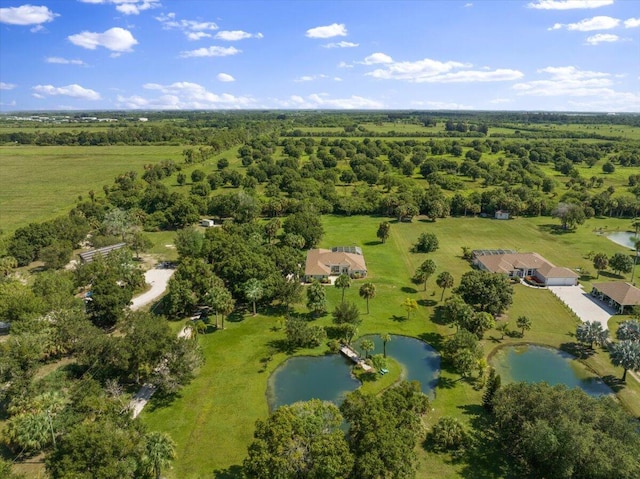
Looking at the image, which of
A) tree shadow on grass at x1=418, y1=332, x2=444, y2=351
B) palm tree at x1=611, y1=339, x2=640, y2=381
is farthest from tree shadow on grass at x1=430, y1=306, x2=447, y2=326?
palm tree at x1=611, y1=339, x2=640, y2=381

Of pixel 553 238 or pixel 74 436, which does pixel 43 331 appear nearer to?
pixel 74 436

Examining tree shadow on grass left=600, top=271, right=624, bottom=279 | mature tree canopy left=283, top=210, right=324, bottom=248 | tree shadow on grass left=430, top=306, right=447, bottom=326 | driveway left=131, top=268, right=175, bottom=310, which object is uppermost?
mature tree canopy left=283, top=210, right=324, bottom=248

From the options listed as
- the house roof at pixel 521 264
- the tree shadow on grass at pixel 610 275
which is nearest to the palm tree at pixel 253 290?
the house roof at pixel 521 264

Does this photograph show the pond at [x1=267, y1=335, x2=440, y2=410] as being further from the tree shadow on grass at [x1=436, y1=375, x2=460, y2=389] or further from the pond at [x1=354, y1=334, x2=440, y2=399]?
the tree shadow on grass at [x1=436, y1=375, x2=460, y2=389]

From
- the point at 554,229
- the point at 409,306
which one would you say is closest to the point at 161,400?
the point at 409,306

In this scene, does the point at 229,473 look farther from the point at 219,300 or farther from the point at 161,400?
the point at 219,300

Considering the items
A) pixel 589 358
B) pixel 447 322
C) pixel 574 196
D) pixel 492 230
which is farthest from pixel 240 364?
pixel 574 196

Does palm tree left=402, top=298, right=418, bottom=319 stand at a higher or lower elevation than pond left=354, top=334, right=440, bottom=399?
higher

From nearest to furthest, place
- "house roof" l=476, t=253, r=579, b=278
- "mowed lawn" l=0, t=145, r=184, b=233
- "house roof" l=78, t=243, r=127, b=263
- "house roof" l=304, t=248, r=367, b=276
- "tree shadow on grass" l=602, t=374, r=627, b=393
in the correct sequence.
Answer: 1. "tree shadow on grass" l=602, t=374, r=627, b=393
2. "house roof" l=476, t=253, r=579, b=278
3. "house roof" l=304, t=248, r=367, b=276
4. "house roof" l=78, t=243, r=127, b=263
5. "mowed lawn" l=0, t=145, r=184, b=233
